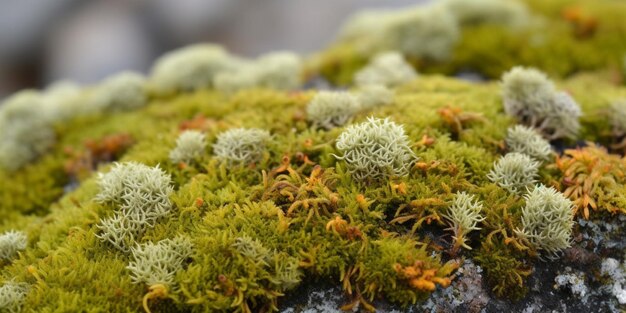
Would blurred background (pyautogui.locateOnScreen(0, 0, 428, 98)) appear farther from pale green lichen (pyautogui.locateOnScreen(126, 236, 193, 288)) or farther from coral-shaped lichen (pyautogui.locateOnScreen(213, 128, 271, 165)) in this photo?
pale green lichen (pyautogui.locateOnScreen(126, 236, 193, 288))

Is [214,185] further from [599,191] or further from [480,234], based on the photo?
[599,191]

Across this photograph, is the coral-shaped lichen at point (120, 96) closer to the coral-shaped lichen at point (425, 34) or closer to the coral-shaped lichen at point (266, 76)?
the coral-shaped lichen at point (266, 76)

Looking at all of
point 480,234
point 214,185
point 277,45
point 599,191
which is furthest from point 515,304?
point 277,45

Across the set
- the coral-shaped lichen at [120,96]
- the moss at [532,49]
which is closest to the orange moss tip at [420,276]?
the moss at [532,49]

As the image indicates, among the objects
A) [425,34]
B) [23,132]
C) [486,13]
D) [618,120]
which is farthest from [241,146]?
[486,13]

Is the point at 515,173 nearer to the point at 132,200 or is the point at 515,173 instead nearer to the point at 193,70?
the point at 132,200

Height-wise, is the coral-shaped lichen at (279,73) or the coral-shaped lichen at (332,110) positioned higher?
the coral-shaped lichen at (279,73)

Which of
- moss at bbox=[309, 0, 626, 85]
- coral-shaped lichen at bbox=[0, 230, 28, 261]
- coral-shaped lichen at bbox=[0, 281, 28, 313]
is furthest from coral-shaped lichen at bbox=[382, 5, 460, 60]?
coral-shaped lichen at bbox=[0, 281, 28, 313]
